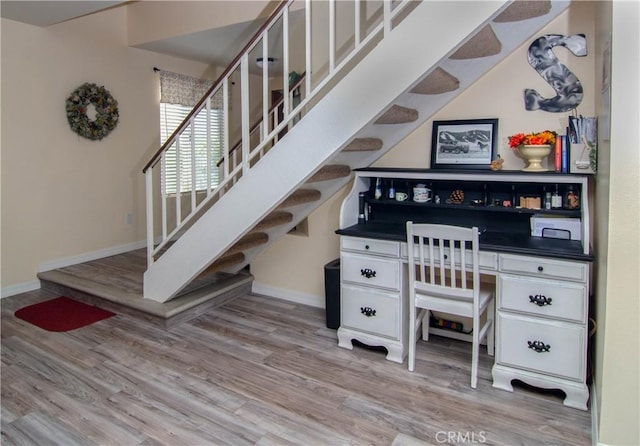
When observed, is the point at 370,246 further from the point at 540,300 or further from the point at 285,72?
the point at 285,72

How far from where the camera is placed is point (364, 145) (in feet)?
9.90

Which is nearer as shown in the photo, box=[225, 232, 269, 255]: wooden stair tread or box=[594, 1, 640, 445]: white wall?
box=[594, 1, 640, 445]: white wall

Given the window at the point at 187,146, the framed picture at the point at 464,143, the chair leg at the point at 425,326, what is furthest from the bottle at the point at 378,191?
the window at the point at 187,146

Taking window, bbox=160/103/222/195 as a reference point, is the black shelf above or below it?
below

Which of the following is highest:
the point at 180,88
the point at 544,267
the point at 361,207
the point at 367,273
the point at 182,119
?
the point at 180,88

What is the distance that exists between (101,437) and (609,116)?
278cm

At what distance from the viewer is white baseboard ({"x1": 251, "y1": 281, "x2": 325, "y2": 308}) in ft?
12.7

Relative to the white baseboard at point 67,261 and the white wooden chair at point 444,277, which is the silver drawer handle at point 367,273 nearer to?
the white wooden chair at point 444,277

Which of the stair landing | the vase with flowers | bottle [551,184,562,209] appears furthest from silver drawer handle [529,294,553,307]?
the stair landing

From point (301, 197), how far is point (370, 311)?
97 cm

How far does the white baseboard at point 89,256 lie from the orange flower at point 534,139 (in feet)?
14.5

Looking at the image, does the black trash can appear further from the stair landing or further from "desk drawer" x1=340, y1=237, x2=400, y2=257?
the stair landing

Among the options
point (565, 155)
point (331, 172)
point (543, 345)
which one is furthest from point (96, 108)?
point (543, 345)

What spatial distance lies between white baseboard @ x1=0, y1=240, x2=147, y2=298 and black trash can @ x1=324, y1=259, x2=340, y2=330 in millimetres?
3016
